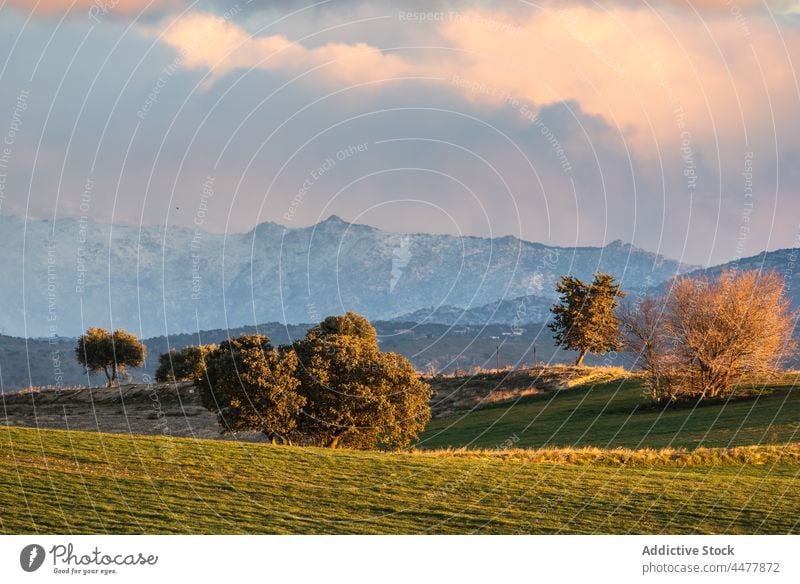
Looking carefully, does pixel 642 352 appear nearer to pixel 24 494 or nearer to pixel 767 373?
pixel 767 373

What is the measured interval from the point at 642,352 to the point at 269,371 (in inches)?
1589

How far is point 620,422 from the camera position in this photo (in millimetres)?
68938

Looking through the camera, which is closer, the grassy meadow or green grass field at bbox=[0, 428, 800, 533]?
green grass field at bbox=[0, 428, 800, 533]

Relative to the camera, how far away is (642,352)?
Answer: 78188mm

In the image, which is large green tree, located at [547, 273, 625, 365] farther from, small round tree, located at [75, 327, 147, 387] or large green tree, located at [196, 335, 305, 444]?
large green tree, located at [196, 335, 305, 444]

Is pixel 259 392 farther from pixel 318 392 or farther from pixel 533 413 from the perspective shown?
pixel 533 413

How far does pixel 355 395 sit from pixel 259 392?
18.0 ft

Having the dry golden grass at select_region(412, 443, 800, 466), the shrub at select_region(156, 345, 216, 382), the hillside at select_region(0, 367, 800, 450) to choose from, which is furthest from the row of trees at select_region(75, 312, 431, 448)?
the shrub at select_region(156, 345, 216, 382)

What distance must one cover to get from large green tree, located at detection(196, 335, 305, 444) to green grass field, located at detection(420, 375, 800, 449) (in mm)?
16115

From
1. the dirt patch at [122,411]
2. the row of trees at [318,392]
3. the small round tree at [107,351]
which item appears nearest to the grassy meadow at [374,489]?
the row of trees at [318,392]

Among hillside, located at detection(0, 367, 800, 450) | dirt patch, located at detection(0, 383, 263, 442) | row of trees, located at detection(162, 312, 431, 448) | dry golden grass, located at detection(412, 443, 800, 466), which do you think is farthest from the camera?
dirt patch, located at detection(0, 383, 263, 442)
